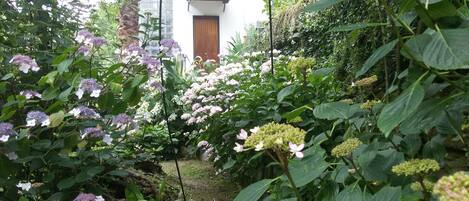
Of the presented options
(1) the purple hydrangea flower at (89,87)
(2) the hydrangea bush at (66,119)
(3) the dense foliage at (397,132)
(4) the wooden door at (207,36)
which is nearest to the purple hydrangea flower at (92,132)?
(2) the hydrangea bush at (66,119)

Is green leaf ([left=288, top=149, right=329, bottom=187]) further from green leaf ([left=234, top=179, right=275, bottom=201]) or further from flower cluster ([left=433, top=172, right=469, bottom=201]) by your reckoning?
flower cluster ([left=433, top=172, right=469, bottom=201])

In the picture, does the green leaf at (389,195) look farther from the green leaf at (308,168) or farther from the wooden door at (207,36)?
the wooden door at (207,36)

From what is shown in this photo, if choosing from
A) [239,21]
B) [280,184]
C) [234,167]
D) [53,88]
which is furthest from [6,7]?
[239,21]

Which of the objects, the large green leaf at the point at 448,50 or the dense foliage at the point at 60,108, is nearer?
the large green leaf at the point at 448,50

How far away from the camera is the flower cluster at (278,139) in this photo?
0.70m

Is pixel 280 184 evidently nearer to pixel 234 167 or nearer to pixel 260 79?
pixel 234 167

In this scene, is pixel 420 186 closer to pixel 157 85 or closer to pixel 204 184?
pixel 157 85

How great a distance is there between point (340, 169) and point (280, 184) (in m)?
0.15

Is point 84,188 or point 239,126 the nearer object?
point 84,188

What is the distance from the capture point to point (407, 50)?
72cm

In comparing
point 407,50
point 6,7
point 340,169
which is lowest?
point 340,169

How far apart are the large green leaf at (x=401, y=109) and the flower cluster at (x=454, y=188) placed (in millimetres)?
293

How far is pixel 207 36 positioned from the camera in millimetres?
11266

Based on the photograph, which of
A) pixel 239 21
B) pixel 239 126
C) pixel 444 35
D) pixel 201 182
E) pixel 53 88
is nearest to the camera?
pixel 444 35
